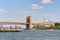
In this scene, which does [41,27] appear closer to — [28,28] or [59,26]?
[59,26]

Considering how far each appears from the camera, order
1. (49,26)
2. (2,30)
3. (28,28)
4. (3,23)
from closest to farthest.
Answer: (2,30) < (3,23) < (28,28) < (49,26)

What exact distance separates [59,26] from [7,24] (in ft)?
199

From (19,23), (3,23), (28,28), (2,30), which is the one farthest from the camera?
(28,28)

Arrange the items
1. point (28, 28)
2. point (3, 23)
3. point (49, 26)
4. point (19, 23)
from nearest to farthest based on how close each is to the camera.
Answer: point (3, 23) < point (19, 23) < point (28, 28) < point (49, 26)

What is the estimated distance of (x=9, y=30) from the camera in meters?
120

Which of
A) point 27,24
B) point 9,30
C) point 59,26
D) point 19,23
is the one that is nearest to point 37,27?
point 59,26

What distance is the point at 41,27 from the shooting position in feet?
621

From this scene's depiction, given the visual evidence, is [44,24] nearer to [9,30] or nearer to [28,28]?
[28,28]

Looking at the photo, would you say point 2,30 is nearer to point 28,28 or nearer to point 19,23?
point 19,23

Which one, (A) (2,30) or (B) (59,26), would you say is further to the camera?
(B) (59,26)

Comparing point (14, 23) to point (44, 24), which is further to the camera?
point (44, 24)

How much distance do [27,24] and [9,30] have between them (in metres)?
39.0

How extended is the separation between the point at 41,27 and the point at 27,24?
3319 cm

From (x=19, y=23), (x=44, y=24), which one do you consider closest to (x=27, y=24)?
(x=19, y=23)
